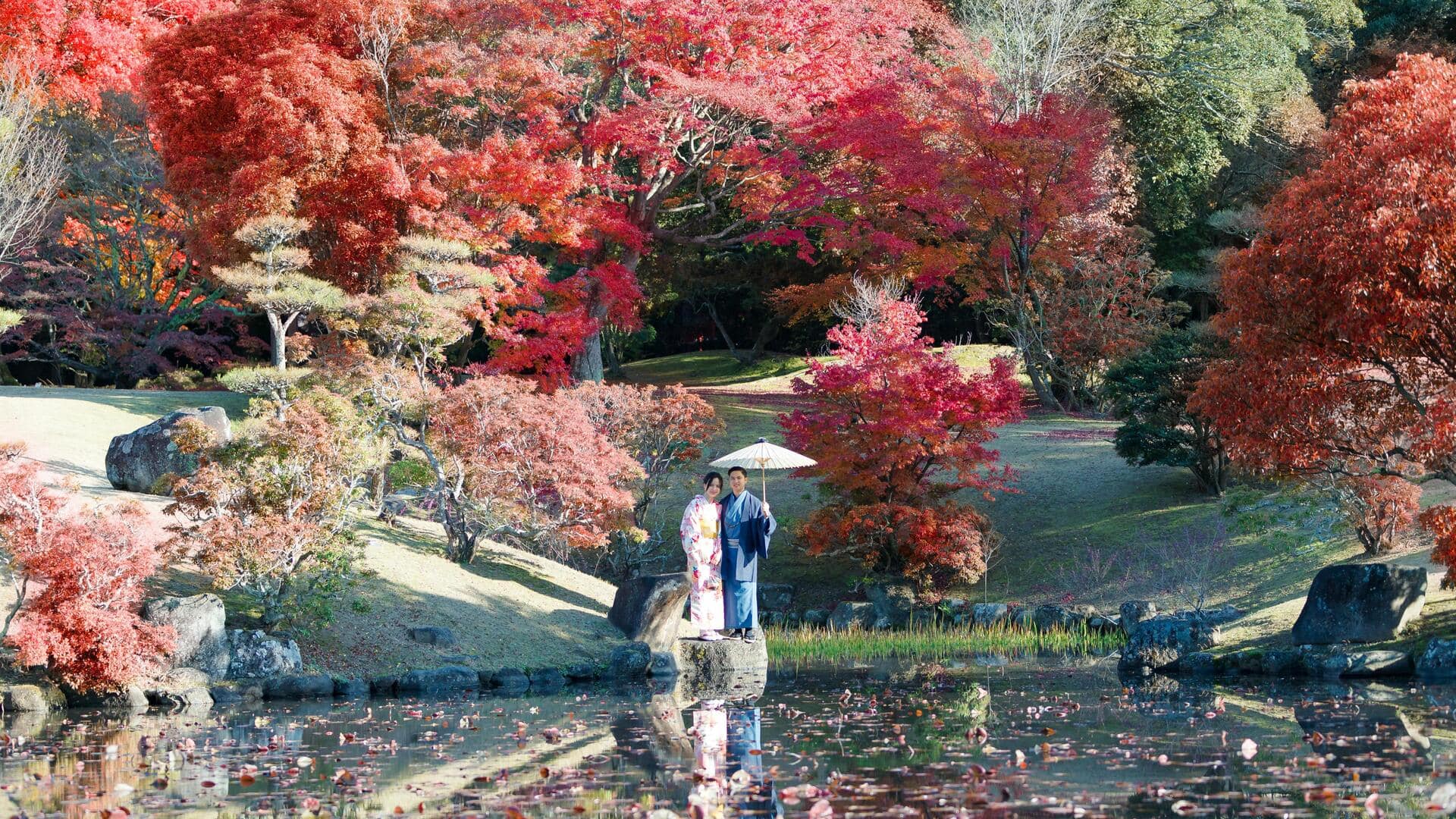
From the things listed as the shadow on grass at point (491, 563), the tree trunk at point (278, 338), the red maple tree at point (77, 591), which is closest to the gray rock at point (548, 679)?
the shadow on grass at point (491, 563)

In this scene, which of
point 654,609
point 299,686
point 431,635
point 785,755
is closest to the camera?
point 785,755

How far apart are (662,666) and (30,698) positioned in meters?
4.79

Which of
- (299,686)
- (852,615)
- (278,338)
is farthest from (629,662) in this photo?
(278,338)

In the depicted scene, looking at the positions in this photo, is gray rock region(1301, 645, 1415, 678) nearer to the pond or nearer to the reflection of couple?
the pond

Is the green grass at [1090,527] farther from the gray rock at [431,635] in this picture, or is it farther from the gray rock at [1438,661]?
Result: the gray rock at [431,635]

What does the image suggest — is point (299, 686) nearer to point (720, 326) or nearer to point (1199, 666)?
point (1199, 666)

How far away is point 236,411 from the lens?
851 inches

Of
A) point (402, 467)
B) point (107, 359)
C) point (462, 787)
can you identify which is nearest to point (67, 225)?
point (107, 359)

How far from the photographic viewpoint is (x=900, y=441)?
51.2 feet

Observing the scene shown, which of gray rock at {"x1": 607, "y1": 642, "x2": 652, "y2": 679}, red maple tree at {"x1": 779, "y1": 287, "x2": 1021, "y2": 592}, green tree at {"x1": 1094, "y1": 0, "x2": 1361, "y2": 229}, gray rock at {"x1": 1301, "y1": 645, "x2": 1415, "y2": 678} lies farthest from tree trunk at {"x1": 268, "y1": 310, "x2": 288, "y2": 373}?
green tree at {"x1": 1094, "y1": 0, "x2": 1361, "y2": 229}

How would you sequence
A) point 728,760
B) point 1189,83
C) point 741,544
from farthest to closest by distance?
point 1189,83
point 741,544
point 728,760

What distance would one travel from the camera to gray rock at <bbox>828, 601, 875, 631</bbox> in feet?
50.6

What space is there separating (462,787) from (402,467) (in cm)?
946

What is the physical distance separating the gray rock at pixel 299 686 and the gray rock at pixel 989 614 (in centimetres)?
731
